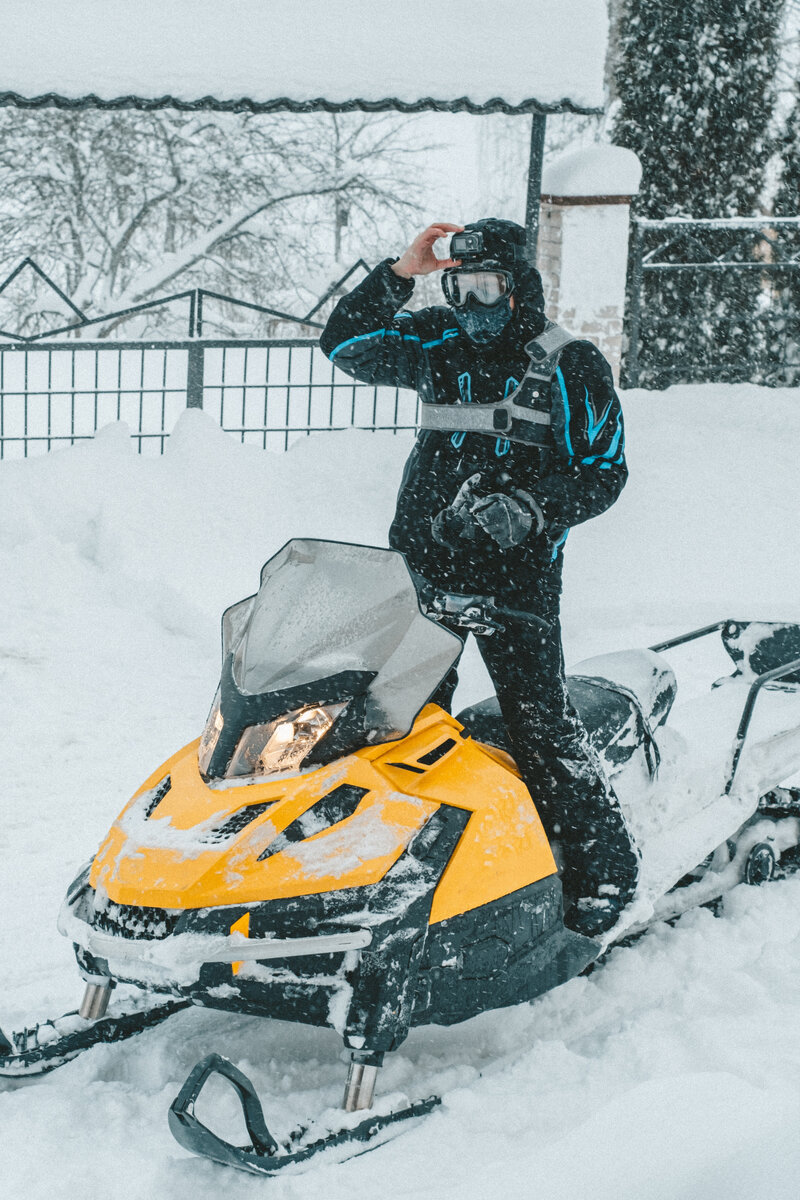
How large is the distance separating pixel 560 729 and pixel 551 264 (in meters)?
6.31

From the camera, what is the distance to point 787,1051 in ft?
9.48

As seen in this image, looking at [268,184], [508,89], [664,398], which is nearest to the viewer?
[508,89]

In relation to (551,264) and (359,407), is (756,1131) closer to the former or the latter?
(551,264)

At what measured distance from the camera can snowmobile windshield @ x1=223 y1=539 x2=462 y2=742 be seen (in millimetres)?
2613

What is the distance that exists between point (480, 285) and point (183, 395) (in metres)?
10.8

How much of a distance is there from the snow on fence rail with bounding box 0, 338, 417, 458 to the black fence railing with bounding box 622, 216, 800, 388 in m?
2.43

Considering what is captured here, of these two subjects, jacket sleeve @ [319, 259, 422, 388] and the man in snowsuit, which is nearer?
the man in snowsuit

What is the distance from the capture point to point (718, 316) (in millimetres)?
11539

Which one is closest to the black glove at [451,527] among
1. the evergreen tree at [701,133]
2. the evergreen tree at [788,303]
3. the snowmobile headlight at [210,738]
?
the snowmobile headlight at [210,738]

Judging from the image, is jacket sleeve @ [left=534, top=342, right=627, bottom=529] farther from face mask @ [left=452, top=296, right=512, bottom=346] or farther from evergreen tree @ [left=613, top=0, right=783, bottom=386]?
evergreen tree @ [left=613, top=0, right=783, bottom=386]

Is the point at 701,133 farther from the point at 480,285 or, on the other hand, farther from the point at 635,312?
the point at 480,285

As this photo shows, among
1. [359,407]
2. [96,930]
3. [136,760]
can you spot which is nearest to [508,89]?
[359,407]

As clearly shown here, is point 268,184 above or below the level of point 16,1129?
above

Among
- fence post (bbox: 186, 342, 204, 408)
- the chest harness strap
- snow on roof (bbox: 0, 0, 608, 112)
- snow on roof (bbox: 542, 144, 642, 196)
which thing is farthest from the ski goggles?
snow on roof (bbox: 542, 144, 642, 196)
